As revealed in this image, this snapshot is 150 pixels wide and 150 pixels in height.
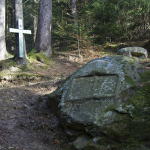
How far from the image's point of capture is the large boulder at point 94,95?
4.23 m

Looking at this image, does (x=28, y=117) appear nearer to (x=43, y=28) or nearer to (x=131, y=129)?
(x=131, y=129)

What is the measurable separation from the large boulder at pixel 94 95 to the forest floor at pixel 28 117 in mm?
392

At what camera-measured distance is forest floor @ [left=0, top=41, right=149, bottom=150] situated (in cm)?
443

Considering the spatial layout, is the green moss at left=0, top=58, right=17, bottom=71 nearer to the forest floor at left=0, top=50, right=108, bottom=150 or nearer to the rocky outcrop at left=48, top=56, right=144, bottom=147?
the forest floor at left=0, top=50, right=108, bottom=150

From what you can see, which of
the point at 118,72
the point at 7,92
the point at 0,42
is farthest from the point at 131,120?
the point at 0,42

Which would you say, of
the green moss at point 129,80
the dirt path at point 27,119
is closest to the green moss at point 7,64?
the dirt path at point 27,119

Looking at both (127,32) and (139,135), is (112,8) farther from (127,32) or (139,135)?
(139,135)

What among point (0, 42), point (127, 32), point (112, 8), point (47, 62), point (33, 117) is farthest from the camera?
point (127, 32)

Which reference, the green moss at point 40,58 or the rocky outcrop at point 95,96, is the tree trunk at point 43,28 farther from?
the rocky outcrop at point 95,96

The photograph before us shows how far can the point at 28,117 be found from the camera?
19.2 ft

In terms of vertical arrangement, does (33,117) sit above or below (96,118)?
below

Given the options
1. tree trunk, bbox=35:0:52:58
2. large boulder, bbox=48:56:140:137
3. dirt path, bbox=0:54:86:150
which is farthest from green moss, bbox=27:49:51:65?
large boulder, bbox=48:56:140:137

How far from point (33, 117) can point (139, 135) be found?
333 cm

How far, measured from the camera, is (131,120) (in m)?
3.94
